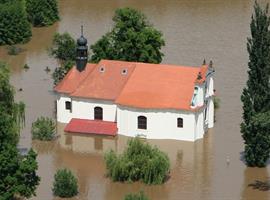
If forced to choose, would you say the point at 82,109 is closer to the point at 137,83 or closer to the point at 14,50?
the point at 137,83

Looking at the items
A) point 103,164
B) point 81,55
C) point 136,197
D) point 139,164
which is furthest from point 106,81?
point 136,197

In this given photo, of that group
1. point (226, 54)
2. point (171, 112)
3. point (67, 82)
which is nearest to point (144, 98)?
point (171, 112)

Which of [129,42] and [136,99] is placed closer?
[136,99]

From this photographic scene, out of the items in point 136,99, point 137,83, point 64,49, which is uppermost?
point 64,49

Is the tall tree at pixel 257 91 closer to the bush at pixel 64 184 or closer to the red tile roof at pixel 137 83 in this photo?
the red tile roof at pixel 137 83

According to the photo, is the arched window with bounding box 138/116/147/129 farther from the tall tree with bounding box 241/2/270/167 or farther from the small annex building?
the tall tree with bounding box 241/2/270/167
